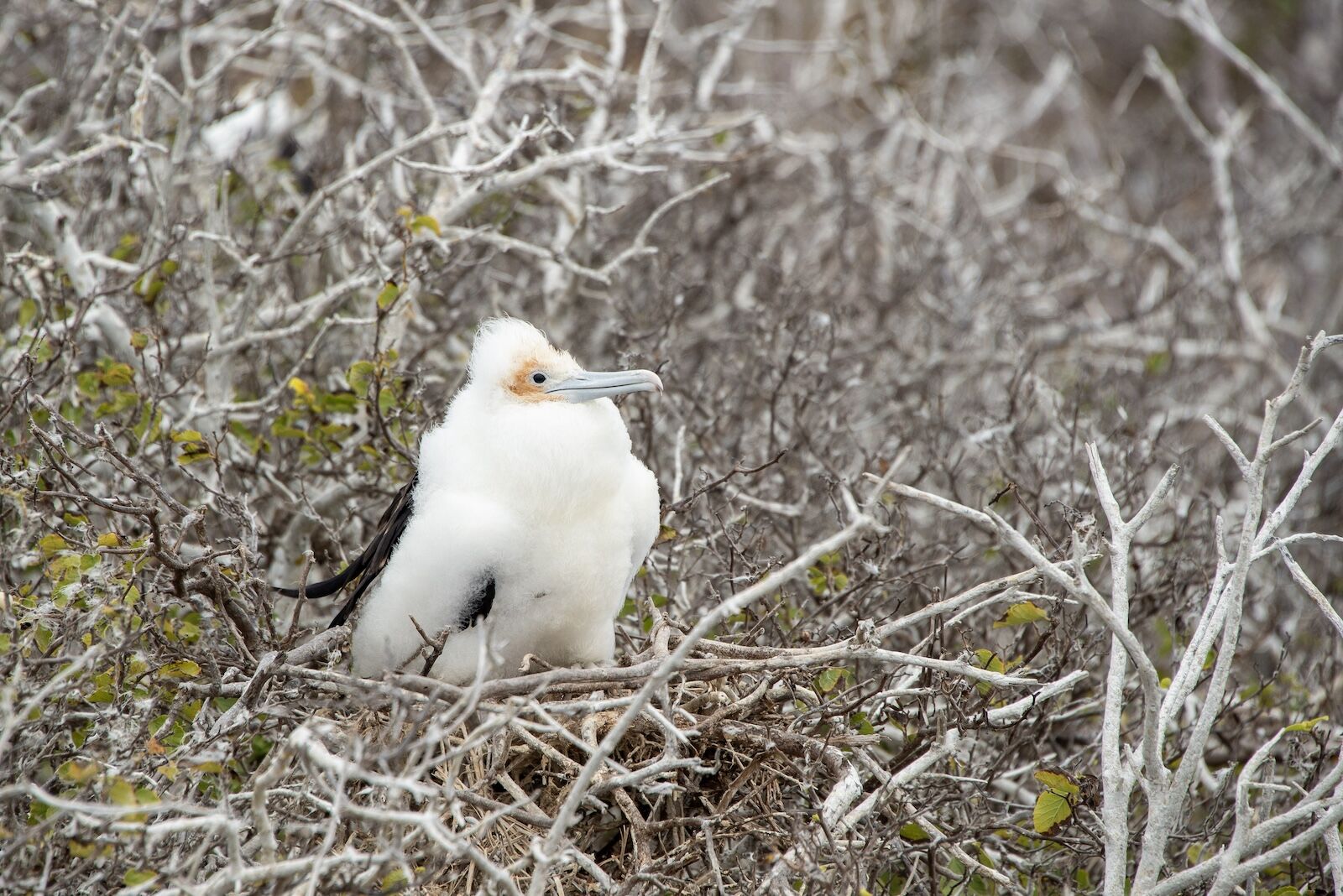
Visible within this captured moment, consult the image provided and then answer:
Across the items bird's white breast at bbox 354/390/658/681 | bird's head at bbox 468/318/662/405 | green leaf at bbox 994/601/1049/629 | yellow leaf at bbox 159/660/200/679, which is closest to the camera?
yellow leaf at bbox 159/660/200/679

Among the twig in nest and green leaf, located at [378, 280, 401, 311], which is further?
green leaf, located at [378, 280, 401, 311]

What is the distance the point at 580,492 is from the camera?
2736 millimetres

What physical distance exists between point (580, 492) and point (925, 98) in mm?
4265

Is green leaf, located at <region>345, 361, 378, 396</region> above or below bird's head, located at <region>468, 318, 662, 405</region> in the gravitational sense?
below

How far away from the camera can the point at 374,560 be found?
2941mm

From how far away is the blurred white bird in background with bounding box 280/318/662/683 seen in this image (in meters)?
2.72

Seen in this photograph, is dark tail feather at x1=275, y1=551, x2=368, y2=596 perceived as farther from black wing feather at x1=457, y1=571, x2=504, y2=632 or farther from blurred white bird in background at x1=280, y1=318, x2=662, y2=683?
black wing feather at x1=457, y1=571, x2=504, y2=632

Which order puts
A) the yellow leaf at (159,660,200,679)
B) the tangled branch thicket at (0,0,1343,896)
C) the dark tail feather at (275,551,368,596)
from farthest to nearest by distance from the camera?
the dark tail feather at (275,551,368,596)
the yellow leaf at (159,660,200,679)
the tangled branch thicket at (0,0,1343,896)

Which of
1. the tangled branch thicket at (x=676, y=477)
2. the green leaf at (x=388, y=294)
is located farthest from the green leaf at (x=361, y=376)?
the green leaf at (x=388, y=294)

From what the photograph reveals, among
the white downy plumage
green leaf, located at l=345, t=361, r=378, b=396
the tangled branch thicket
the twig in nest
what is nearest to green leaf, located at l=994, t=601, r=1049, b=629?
the tangled branch thicket

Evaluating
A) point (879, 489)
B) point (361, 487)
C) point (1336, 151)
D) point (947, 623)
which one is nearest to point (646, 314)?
point (361, 487)

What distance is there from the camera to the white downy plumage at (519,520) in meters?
2.72

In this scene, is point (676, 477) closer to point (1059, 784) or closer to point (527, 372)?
point (527, 372)

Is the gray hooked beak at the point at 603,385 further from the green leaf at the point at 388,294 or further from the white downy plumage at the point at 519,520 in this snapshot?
the green leaf at the point at 388,294
